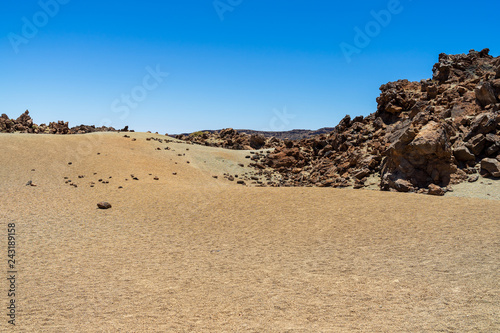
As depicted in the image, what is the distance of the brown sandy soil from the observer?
251 inches

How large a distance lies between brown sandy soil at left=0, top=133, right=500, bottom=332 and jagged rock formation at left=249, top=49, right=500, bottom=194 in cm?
313

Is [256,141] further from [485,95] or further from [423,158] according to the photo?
[423,158]

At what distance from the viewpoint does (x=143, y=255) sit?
10.0 metres

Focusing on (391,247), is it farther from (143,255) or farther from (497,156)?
(497,156)

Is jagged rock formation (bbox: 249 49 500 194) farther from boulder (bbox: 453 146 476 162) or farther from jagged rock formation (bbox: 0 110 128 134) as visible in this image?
jagged rock formation (bbox: 0 110 128 134)

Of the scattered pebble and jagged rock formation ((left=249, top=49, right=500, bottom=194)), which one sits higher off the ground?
jagged rock formation ((left=249, top=49, right=500, bottom=194))

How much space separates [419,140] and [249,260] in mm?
11747

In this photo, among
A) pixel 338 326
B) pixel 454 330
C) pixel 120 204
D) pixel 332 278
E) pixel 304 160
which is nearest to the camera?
pixel 454 330

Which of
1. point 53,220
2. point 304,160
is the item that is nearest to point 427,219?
point 53,220

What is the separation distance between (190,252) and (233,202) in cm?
529

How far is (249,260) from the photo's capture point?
9539 millimetres

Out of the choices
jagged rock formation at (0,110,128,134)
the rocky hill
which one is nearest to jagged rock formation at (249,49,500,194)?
the rocky hill

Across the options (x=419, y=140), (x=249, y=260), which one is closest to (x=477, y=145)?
(x=419, y=140)

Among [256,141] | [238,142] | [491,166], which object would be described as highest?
[256,141]
